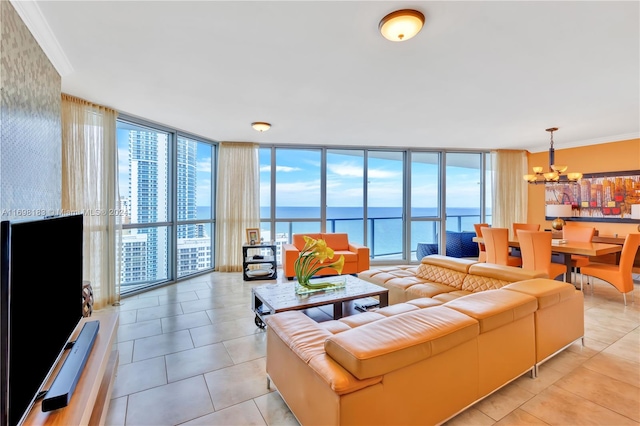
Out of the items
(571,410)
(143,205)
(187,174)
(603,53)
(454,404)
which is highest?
(603,53)

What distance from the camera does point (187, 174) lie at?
5152 millimetres

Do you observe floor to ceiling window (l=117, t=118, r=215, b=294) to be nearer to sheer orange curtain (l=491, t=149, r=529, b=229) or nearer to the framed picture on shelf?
the framed picture on shelf

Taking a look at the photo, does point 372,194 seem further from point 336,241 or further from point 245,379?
point 245,379

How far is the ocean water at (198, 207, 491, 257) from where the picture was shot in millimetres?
6098

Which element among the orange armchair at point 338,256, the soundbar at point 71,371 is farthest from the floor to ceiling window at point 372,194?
the soundbar at point 71,371

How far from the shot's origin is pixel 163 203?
15.4ft

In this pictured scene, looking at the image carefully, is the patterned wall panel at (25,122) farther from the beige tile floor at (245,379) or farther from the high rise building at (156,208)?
the high rise building at (156,208)

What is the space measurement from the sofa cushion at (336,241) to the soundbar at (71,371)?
3945 millimetres

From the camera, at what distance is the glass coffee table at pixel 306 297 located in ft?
8.61

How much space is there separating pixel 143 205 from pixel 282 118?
95.5 inches

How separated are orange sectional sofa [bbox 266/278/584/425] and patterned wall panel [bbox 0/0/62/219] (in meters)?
1.81

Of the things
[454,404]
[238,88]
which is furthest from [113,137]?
[454,404]

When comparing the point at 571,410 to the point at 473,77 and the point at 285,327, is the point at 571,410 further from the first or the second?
the point at 473,77

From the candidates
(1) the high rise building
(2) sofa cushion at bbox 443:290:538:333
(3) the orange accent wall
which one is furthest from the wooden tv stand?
(3) the orange accent wall
